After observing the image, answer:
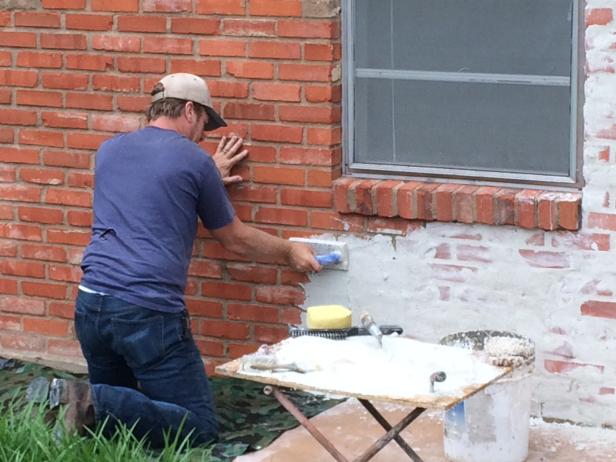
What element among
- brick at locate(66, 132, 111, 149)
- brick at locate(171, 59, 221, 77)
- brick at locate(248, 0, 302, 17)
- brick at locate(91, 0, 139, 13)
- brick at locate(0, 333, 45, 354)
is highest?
brick at locate(91, 0, 139, 13)

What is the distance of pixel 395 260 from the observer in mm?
6027

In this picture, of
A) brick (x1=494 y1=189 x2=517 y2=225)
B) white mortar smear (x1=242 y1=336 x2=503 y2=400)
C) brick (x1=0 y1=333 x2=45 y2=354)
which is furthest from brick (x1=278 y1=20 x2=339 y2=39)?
brick (x1=0 y1=333 x2=45 y2=354)

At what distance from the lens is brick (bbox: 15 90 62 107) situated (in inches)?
262

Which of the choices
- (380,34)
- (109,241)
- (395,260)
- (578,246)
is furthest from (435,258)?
(109,241)

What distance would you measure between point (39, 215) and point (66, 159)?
34 cm

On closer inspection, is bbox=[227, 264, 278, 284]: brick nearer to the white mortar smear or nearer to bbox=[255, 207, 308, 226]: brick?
bbox=[255, 207, 308, 226]: brick

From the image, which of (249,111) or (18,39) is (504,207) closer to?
(249,111)

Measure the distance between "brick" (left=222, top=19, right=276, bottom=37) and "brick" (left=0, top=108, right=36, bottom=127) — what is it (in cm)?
118

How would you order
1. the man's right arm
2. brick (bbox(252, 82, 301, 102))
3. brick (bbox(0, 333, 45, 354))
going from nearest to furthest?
the man's right arm, brick (bbox(252, 82, 301, 102)), brick (bbox(0, 333, 45, 354))

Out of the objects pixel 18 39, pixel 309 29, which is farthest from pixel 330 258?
pixel 18 39

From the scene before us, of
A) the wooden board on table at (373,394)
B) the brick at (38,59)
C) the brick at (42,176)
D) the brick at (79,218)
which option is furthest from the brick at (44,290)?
the wooden board on table at (373,394)

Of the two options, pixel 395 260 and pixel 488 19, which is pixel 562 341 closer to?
pixel 395 260

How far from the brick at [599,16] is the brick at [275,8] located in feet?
4.26

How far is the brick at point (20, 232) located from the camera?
22.5ft
